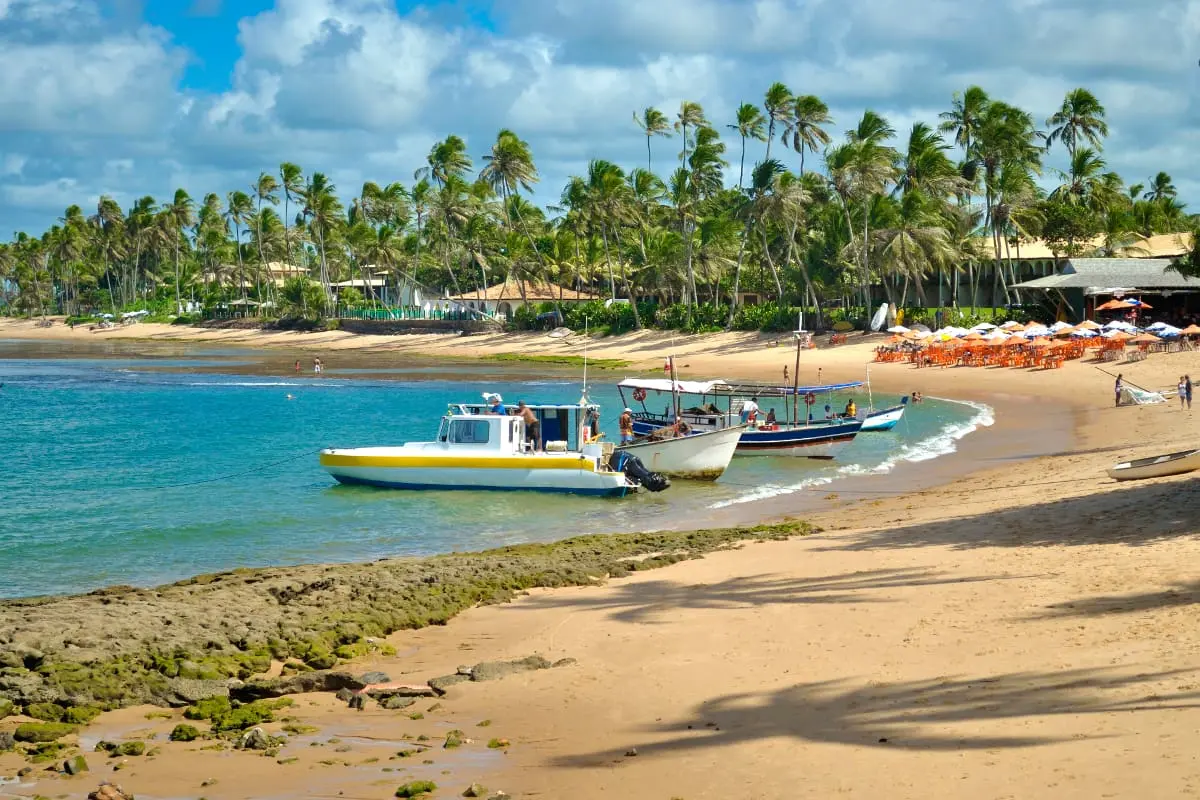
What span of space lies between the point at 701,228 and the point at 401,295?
152 feet

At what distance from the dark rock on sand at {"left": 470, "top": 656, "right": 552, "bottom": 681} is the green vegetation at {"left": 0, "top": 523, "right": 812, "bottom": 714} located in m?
1.93

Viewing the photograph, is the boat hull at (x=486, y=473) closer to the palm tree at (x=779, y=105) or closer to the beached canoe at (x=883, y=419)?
the beached canoe at (x=883, y=419)

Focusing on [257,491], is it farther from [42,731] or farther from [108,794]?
[108,794]

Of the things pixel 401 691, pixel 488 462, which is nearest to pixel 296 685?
pixel 401 691

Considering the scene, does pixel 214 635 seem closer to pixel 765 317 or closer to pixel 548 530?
pixel 548 530

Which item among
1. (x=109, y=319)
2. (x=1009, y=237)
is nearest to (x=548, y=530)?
(x=1009, y=237)

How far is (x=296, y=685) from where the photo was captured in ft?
40.7

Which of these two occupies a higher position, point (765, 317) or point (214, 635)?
point (765, 317)

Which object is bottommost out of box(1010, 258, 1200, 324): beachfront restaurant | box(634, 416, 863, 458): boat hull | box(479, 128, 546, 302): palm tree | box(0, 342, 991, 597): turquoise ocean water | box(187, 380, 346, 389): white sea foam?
box(0, 342, 991, 597): turquoise ocean water

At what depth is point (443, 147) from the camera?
112 m

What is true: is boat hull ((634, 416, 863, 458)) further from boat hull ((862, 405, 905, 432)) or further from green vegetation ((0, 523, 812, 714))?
green vegetation ((0, 523, 812, 714))

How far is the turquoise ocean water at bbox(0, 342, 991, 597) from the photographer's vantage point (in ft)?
75.2

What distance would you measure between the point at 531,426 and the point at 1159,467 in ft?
48.9

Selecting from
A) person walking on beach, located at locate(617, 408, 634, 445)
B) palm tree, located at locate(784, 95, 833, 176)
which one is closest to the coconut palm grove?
palm tree, located at locate(784, 95, 833, 176)
